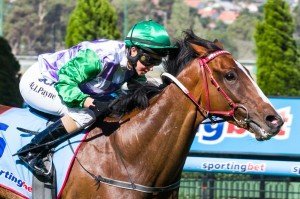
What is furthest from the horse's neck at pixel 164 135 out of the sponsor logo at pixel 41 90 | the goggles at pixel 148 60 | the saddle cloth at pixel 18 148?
the sponsor logo at pixel 41 90

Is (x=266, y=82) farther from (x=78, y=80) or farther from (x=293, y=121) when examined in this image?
(x=78, y=80)

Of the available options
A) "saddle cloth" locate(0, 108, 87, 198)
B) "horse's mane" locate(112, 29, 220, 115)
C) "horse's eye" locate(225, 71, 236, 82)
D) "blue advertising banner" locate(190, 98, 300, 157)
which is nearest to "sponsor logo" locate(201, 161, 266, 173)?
"blue advertising banner" locate(190, 98, 300, 157)

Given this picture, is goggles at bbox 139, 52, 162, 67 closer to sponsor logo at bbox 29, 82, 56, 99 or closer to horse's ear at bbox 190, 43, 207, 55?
horse's ear at bbox 190, 43, 207, 55

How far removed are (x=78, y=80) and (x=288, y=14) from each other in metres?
12.6

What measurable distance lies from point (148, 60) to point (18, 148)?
1.15 m

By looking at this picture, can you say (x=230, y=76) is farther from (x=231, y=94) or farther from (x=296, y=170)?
(x=296, y=170)

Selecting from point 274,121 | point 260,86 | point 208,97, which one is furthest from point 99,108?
point 260,86

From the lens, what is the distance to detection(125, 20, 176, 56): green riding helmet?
17.5 feet

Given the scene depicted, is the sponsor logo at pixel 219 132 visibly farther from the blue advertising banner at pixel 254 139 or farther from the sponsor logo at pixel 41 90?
the sponsor logo at pixel 41 90

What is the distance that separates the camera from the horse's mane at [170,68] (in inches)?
210

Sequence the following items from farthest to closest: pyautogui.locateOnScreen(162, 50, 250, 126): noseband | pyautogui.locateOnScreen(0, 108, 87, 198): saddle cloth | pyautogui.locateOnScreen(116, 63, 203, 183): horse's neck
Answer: pyautogui.locateOnScreen(0, 108, 87, 198): saddle cloth, pyautogui.locateOnScreen(116, 63, 203, 183): horse's neck, pyautogui.locateOnScreen(162, 50, 250, 126): noseband

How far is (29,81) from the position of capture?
586 cm

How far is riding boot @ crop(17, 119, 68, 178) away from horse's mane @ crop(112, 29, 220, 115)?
40 cm

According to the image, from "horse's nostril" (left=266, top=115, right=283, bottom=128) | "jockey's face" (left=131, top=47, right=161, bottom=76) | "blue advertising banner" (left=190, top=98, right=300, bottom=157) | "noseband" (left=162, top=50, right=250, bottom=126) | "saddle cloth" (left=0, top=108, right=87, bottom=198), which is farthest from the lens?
"blue advertising banner" (left=190, top=98, right=300, bottom=157)
